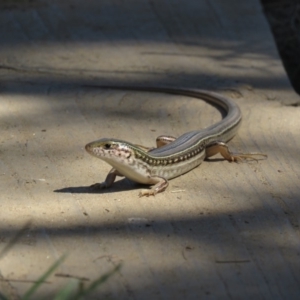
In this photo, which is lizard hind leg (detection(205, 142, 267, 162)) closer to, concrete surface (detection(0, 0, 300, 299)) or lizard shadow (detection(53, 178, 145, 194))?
concrete surface (detection(0, 0, 300, 299))

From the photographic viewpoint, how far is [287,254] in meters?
3.85

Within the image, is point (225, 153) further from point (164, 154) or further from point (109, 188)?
point (109, 188)

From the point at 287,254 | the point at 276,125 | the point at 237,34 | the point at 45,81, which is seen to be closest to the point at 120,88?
the point at 45,81

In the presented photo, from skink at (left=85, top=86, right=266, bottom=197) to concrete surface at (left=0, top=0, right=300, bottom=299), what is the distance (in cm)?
8

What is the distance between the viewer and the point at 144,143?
17.7ft

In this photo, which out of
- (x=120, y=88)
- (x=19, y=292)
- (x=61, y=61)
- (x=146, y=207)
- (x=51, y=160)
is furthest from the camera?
(x=61, y=61)

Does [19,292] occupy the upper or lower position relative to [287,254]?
upper


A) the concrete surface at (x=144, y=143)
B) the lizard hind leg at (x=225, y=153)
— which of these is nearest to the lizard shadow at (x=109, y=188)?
the concrete surface at (x=144, y=143)

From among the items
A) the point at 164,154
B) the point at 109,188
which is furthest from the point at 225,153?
the point at 109,188

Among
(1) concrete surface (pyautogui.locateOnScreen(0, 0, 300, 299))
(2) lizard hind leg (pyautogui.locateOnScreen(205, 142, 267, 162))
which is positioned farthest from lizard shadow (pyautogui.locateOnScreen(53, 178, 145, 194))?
(2) lizard hind leg (pyautogui.locateOnScreen(205, 142, 267, 162))

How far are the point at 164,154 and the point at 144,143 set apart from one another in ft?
1.88

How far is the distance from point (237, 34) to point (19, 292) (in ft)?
17.1

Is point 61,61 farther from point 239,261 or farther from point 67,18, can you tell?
point 239,261

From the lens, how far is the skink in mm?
4488
